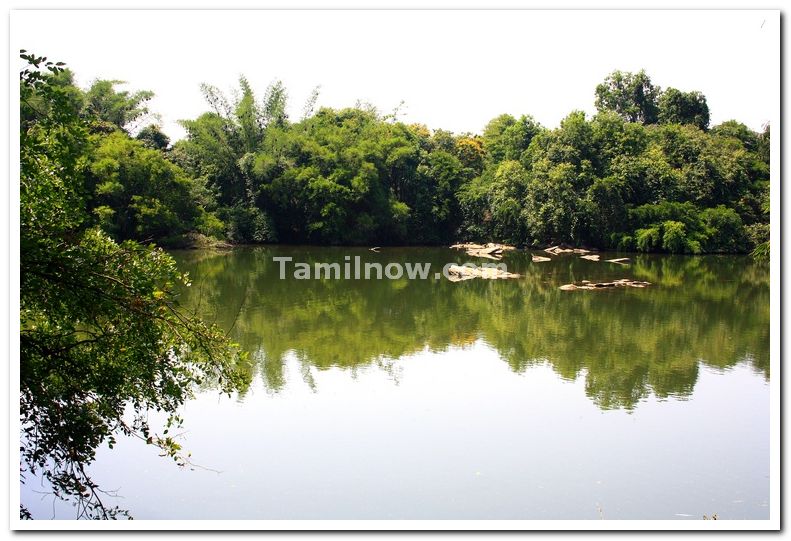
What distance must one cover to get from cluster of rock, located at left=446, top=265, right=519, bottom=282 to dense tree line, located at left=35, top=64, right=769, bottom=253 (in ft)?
24.0

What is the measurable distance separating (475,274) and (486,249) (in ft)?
26.6

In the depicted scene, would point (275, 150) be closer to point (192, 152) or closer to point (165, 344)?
point (192, 152)

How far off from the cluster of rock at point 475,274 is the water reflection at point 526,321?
2.23ft

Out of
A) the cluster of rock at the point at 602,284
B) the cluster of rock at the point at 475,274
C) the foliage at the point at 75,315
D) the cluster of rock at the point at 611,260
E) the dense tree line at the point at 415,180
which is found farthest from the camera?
the dense tree line at the point at 415,180

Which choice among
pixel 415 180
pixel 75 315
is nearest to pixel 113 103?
pixel 415 180

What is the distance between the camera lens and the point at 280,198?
2902cm

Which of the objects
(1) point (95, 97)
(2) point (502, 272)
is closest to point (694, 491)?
(2) point (502, 272)

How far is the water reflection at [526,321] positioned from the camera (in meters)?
10.1

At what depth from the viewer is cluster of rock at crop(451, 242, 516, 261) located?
26266 millimetres

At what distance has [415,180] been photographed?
30.9m

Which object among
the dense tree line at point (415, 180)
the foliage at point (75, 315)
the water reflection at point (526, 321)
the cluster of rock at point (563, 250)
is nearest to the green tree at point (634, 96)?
the dense tree line at point (415, 180)

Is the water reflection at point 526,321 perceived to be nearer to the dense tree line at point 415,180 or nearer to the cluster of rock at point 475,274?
the cluster of rock at point 475,274

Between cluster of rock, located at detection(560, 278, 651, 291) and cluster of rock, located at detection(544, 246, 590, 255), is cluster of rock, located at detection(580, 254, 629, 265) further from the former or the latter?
cluster of rock, located at detection(560, 278, 651, 291)

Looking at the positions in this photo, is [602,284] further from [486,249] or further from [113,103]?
[113,103]
